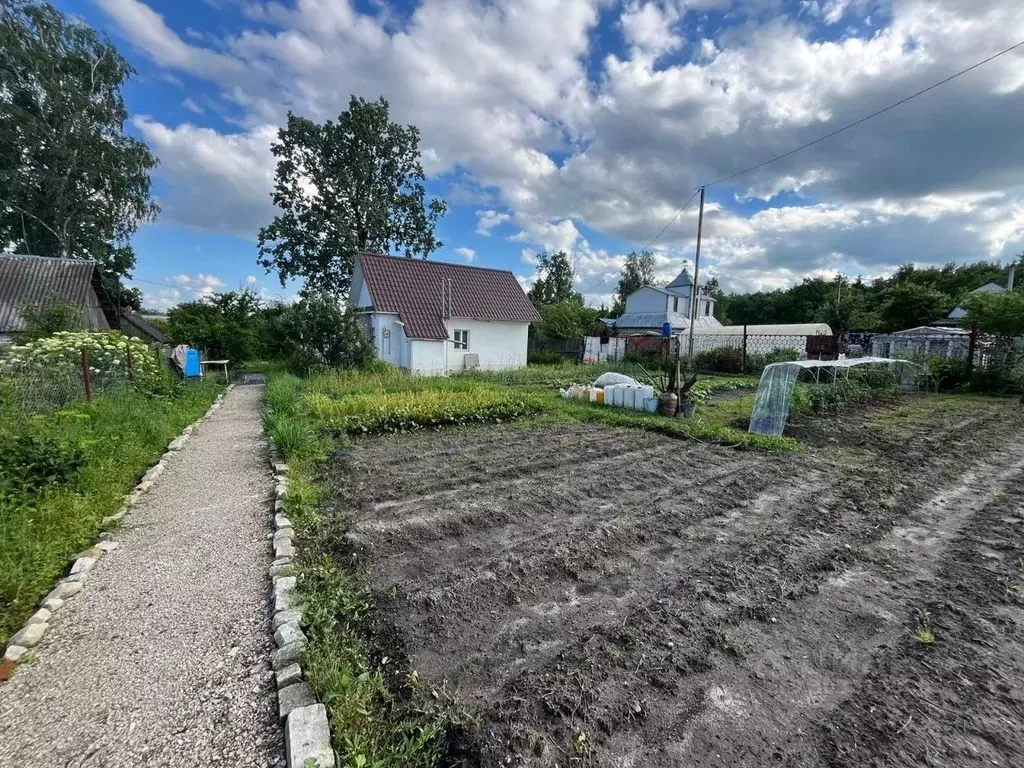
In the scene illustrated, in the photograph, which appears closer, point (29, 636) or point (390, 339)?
point (29, 636)

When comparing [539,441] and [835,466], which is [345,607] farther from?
[835,466]

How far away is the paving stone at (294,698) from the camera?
1.85 meters

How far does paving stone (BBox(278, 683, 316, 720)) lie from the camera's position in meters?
1.85

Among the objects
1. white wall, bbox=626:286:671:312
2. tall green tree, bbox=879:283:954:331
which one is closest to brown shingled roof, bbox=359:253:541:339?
white wall, bbox=626:286:671:312

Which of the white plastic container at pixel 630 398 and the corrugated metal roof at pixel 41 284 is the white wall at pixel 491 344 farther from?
the corrugated metal roof at pixel 41 284

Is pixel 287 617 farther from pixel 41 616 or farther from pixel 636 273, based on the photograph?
pixel 636 273

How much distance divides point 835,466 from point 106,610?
7568 millimetres

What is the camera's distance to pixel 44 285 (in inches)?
634

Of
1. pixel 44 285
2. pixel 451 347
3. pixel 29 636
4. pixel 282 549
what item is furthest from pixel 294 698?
pixel 44 285

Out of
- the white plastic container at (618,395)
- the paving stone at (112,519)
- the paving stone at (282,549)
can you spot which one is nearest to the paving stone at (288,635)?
the paving stone at (282,549)

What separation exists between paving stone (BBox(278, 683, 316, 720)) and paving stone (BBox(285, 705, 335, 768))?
0.19 ft

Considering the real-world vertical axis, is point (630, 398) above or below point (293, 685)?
above

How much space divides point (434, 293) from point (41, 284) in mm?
14879

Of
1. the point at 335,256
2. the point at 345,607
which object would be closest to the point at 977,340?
the point at 345,607
